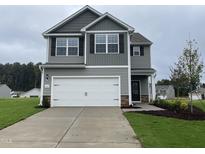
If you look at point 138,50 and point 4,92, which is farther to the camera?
point 4,92

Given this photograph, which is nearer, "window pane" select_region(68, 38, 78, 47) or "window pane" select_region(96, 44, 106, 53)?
"window pane" select_region(96, 44, 106, 53)

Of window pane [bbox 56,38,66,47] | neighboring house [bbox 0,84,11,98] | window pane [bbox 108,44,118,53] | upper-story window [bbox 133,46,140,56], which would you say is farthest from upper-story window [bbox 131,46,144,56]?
neighboring house [bbox 0,84,11,98]

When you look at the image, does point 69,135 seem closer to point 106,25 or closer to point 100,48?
point 100,48

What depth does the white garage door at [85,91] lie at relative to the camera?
18.5 meters

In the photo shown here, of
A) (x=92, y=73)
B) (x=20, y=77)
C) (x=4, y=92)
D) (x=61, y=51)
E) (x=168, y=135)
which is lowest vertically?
(x=168, y=135)

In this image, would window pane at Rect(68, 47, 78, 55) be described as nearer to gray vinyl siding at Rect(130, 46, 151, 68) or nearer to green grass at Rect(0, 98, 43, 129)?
green grass at Rect(0, 98, 43, 129)

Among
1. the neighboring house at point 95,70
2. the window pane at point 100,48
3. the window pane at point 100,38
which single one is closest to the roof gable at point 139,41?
the neighboring house at point 95,70

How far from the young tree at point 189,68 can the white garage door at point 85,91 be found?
4.63m

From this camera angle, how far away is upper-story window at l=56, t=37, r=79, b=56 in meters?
19.9

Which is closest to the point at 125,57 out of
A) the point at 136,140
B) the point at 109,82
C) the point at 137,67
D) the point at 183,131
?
the point at 109,82

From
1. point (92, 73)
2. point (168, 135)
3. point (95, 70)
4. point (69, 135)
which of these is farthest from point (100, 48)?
point (168, 135)

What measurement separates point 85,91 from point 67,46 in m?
3.97

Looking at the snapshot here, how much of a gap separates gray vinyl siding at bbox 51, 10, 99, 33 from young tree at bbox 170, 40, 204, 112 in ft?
28.5

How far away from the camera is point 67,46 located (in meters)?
20.0
